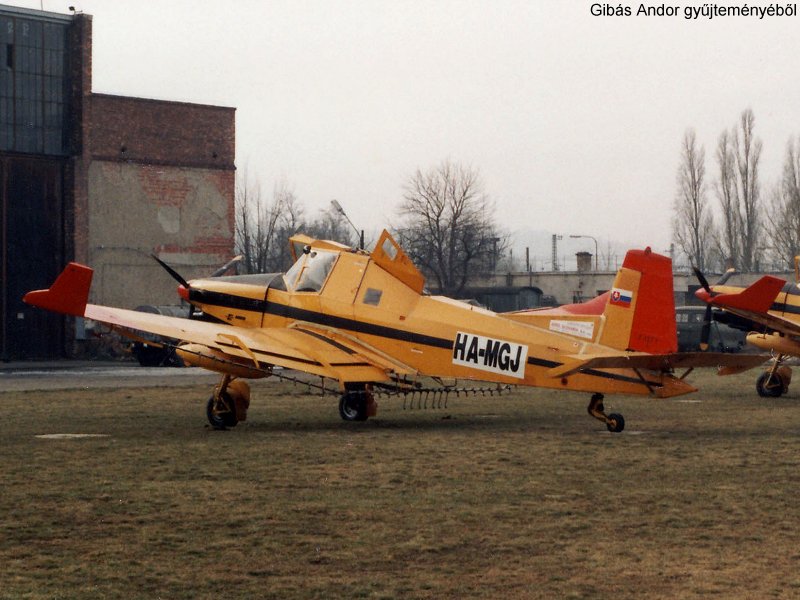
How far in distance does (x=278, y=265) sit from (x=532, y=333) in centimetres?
9441

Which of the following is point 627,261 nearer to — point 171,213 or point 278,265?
point 171,213

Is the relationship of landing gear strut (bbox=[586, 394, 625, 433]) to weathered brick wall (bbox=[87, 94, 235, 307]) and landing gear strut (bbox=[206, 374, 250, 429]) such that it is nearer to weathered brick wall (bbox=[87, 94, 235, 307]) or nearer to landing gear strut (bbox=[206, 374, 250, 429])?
landing gear strut (bbox=[206, 374, 250, 429])

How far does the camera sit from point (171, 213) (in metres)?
53.7

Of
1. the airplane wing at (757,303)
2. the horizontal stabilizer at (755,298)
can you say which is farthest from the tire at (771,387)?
the horizontal stabilizer at (755,298)

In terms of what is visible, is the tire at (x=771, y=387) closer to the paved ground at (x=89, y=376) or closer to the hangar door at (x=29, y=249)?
the paved ground at (x=89, y=376)

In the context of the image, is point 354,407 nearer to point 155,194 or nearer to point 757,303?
point 757,303

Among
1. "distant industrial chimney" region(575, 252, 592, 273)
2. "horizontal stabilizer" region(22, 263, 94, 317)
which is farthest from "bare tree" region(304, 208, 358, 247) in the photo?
"horizontal stabilizer" region(22, 263, 94, 317)

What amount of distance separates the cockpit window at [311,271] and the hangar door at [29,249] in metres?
31.8

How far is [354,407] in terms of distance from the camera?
66.7ft

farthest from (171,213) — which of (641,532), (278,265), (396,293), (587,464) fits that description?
(278,265)

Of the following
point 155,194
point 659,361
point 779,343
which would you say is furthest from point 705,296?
point 155,194

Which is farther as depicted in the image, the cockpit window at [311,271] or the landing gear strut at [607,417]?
the cockpit window at [311,271]

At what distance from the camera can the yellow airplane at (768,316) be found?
26.6m

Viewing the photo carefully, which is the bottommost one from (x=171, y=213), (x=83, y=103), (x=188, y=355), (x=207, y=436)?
(x=207, y=436)
